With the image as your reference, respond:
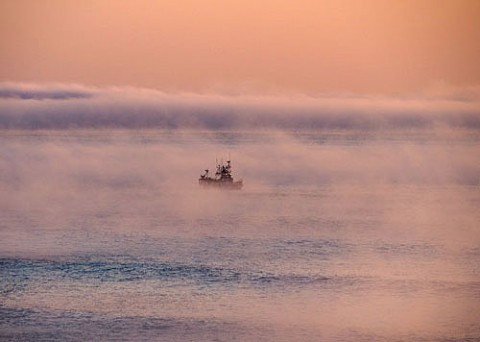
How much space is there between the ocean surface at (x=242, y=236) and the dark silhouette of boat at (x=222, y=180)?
1.2 inches

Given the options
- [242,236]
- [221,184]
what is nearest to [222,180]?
[221,184]

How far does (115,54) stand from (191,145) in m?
0.48

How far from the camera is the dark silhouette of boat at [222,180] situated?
3311 mm

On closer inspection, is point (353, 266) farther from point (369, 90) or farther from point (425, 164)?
point (369, 90)

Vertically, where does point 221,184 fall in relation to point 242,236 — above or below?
above

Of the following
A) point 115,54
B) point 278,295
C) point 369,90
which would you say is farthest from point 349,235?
point 115,54

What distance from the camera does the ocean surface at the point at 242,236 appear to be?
3.22 metres

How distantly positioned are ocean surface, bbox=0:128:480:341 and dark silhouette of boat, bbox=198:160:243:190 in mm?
30

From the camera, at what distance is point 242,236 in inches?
130

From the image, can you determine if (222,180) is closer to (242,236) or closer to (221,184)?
(221,184)

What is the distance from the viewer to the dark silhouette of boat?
331 centimetres

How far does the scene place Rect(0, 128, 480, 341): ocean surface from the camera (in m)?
3.22

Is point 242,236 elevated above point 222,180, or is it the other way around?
point 222,180

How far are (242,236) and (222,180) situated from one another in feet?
0.79
